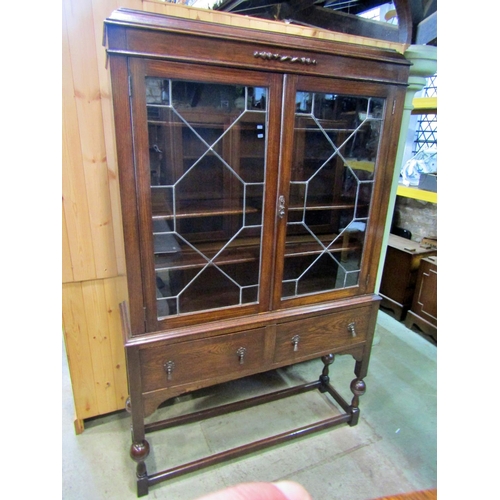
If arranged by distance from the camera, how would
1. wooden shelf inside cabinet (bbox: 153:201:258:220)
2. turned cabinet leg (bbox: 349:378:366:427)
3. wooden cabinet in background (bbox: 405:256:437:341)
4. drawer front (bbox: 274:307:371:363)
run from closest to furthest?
wooden shelf inside cabinet (bbox: 153:201:258:220) → drawer front (bbox: 274:307:371:363) → turned cabinet leg (bbox: 349:378:366:427) → wooden cabinet in background (bbox: 405:256:437:341)

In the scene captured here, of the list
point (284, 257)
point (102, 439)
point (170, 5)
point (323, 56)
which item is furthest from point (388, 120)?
point (102, 439)

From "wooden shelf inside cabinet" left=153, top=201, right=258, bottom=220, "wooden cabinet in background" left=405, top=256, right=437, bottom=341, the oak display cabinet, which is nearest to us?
the oak display cabinet

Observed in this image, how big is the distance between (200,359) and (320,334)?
0.53 metres

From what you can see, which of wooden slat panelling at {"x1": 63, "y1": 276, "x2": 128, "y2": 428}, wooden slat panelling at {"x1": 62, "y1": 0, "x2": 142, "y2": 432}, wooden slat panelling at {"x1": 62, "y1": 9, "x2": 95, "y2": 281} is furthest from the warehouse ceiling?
wooden slat panelling at {"x1": 63, "y1": 276, "x2": 128, "y2": 428}

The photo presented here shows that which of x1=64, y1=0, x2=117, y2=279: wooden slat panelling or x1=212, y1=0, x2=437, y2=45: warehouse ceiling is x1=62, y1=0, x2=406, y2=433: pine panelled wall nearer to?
x1=64, y1=0, x2=117, y2=279: wooden slat panelling

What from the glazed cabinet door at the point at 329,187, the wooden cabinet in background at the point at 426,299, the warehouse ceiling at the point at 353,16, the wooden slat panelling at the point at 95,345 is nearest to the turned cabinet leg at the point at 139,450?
the wooden slat panelling at the point at 95,345

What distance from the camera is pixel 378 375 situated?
2166 millimetres

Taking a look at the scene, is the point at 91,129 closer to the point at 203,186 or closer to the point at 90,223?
the point at 90,223

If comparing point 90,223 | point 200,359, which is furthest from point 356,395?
point 90,223

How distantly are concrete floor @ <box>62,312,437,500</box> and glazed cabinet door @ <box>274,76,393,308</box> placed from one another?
780mm

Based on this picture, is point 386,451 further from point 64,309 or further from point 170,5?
point 170,5

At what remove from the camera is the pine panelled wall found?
4.07 ft
